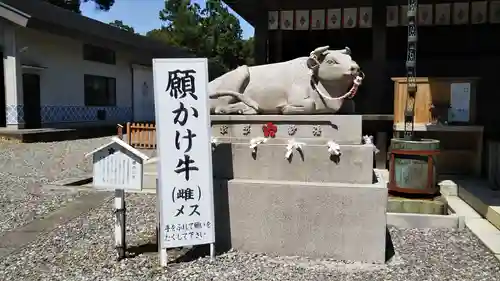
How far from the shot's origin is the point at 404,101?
27.9 feet

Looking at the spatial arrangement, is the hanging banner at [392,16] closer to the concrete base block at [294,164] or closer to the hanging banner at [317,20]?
the hanging banner at [317,20]

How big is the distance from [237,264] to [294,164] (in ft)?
3.51

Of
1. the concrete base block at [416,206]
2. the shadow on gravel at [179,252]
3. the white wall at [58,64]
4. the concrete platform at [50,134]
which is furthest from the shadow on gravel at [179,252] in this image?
the white wall at [58,64]

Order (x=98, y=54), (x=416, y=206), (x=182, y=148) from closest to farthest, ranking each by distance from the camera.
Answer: (x=182, y=148) → (x=416, y=206) → (x=98, y=54)

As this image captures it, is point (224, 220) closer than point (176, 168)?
No

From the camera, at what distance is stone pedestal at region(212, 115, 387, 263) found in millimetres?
4090

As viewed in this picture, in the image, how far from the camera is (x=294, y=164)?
4293 mm

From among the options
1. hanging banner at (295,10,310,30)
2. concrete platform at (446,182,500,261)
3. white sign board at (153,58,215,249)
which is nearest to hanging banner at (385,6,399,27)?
hanging banner at (295,10,310,30)

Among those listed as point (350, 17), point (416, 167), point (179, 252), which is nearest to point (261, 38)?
point (350, 17)

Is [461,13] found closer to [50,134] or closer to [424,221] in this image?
[424,221]

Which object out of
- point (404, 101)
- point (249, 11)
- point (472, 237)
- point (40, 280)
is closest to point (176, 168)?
point (40, 280)

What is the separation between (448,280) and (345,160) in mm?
1317

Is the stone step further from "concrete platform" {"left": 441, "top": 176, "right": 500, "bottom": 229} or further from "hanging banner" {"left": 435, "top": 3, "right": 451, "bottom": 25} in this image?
"hanging banner" {"left": 435, "top": 3, "right": 451, "bottom": 25}

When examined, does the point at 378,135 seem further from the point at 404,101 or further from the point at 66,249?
the point at 66,249
